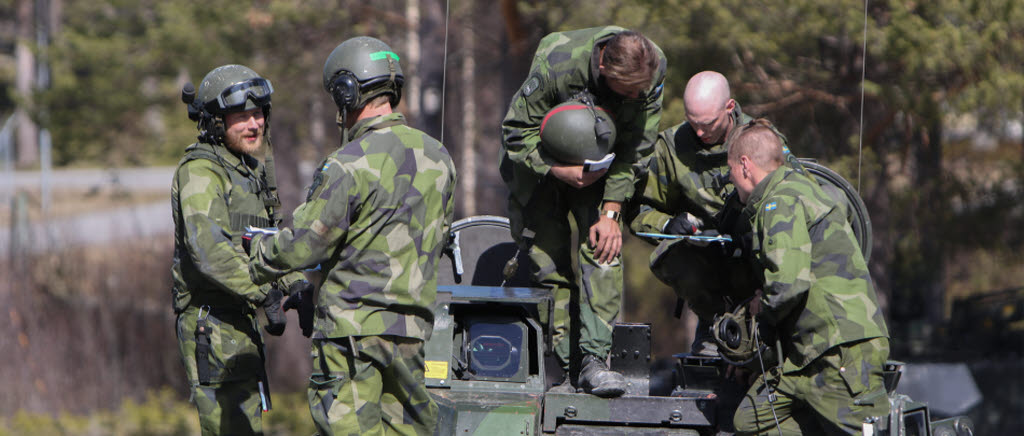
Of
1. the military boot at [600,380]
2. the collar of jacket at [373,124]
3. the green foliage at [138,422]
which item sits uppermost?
the collar of jacket at [373,124]

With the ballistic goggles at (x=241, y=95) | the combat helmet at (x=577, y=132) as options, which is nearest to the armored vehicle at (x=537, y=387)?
the combat helmet at (x=577, y=132)

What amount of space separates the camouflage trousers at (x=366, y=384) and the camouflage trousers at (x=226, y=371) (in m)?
1.07

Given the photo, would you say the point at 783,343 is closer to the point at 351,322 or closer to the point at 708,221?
the point at 708,221

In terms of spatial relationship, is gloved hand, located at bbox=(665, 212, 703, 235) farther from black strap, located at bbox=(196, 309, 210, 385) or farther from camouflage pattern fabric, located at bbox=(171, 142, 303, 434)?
black strap, located at bbox=(196, 309, 210, 385)

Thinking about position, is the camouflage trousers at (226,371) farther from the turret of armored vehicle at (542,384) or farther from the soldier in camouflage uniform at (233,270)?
the turret of armored vehicle at (542,384)

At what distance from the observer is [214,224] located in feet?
17.0

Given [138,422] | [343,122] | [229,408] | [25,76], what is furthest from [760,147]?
[25,76]

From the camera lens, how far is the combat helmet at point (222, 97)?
5332mm

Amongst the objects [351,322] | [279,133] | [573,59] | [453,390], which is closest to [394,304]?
[351,322]

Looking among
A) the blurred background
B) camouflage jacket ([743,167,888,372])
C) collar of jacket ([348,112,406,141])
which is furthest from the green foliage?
camouflage jacket ([743,167,888,372])

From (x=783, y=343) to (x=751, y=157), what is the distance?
83 centimetres

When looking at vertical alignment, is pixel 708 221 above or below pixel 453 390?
above

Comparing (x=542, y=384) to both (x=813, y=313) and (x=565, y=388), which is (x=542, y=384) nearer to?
(x=565, y=388)

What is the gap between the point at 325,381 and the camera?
4.30 m
